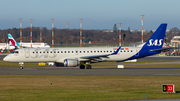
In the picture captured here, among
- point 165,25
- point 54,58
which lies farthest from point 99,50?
point 165,25

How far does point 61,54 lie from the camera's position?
48219mm

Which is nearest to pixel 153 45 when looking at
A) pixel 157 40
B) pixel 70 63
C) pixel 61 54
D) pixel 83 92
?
pixel 157 40

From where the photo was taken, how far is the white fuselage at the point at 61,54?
4781 centimetres

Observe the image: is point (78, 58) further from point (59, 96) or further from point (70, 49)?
point (59, 96)

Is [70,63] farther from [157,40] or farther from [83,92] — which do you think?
[83,92]

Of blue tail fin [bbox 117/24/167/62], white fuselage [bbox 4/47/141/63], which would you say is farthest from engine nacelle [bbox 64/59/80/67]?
blue tail fin [bbox 117/24/167/62]

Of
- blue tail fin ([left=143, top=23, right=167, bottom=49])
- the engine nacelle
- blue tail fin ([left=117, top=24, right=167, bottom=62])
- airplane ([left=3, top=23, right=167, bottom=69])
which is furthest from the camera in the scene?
blue tail fin ([left=143, top=23, right=167, bottom=49])

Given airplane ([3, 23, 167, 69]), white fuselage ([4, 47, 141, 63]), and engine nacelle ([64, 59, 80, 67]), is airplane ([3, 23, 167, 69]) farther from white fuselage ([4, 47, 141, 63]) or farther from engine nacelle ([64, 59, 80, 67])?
engine nacelle ([64, 59, 80, 67])

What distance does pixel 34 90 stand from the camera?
79.9 feet

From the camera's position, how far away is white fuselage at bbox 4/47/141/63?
47.8 m

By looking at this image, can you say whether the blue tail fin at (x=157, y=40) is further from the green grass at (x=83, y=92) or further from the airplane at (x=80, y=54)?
the green grass at (x=83, y=92)

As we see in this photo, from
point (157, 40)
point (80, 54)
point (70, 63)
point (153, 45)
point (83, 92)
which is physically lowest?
point (83, 92)

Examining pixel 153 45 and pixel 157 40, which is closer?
pixel 153 45

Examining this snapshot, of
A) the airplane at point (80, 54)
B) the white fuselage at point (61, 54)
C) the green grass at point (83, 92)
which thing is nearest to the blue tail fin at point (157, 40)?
the airplane at point (80, 54)
